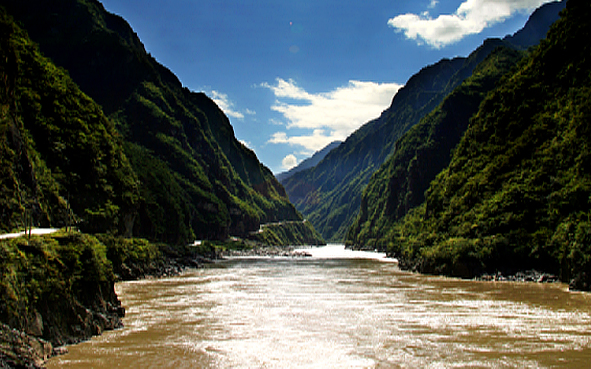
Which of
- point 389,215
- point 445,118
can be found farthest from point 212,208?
point 445,118

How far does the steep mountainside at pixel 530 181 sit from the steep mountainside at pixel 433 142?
66302 millimetres

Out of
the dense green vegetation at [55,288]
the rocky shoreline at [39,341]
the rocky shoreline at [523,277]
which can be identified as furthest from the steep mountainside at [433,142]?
the dense green vegetation at [55,288]

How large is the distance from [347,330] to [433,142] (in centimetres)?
14839

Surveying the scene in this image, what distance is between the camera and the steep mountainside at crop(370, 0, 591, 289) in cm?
4694

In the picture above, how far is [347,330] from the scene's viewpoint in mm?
23844

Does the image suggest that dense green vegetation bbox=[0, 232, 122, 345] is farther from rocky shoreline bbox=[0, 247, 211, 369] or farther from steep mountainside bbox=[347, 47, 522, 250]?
steep mountainside bbox=[347, 47, 522, 250]

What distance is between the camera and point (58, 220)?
178ft

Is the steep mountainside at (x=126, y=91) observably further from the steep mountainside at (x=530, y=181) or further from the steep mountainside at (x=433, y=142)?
the steep mountainside at (x=530, y=181)

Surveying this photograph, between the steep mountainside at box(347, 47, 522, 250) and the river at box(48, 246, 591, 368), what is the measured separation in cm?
12280

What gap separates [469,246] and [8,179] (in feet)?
185

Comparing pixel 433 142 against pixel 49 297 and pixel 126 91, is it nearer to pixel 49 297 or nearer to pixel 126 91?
pixel 126 91

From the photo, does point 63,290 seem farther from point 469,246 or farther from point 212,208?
point 212,208

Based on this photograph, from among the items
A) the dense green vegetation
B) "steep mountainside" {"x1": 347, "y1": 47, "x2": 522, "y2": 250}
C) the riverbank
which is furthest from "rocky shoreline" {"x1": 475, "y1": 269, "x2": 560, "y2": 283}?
"steep mountainside" {"x1": 347, "y1": 47, "x2": 522, "y2": 250}

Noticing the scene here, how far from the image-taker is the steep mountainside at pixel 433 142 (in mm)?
149375
